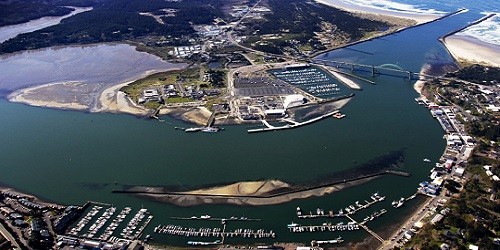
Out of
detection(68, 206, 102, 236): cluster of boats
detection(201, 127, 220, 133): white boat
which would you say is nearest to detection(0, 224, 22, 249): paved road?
detection(68, 206, 102, 236): cluster of boats

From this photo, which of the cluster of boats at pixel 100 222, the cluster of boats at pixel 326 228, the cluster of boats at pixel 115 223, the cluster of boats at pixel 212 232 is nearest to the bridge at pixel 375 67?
the cluster of boats at pixel 326 228

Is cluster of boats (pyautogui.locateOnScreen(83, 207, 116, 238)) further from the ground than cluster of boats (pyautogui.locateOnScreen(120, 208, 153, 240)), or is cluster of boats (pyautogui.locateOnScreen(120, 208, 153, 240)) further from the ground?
cluster of boats (pyautogui.locateOnScreen(120, 208, 153, 240))

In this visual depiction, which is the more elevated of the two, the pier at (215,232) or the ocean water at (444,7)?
the ocean water at (444,7)

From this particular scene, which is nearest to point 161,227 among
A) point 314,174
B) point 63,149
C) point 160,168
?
point 160,168

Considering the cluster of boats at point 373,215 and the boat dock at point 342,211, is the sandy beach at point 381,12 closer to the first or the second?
the boat dock at point 342,211

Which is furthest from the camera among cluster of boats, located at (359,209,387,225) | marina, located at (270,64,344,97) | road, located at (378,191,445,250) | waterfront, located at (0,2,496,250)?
marina, located at (270,64,344,97)

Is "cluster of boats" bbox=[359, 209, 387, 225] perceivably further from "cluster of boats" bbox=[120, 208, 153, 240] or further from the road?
"cluster of boats" bbox=[120, 208, 153, 240]
